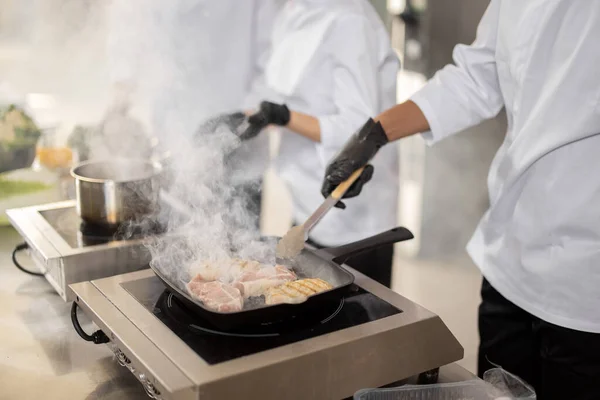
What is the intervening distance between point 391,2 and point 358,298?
323 centimetres

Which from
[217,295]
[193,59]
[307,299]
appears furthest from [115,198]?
[193,59]

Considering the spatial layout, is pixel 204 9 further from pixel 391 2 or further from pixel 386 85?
pixel 391 2

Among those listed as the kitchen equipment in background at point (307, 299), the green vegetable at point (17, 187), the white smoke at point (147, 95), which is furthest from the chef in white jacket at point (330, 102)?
the kitchen equipment in background at point (307, 299)

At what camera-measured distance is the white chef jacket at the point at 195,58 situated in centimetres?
245

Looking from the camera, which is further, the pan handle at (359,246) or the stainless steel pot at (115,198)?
the stainless steel pot at (115,198)

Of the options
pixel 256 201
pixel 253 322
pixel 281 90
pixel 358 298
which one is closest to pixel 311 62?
pixel 281 90

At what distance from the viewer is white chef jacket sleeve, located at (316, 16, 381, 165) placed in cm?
201

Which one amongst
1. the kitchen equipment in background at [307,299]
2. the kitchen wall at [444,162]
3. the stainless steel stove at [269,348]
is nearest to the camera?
the stainless steel stove at [269,348]

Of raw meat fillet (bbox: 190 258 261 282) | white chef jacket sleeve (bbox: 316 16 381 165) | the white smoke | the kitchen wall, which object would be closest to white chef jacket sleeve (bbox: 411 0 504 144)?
white chef jacket sleeve (bbox: 316 16 381 165)

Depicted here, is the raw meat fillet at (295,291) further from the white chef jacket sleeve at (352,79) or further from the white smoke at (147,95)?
the white chef jacket sleeve at (352,79)

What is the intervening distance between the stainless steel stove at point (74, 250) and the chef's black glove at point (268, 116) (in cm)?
67

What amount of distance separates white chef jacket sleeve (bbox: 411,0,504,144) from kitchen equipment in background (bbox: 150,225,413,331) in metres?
0.47

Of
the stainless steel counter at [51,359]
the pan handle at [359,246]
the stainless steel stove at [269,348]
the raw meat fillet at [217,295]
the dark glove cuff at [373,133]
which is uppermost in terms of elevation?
the dark glove cuff at [373,133]

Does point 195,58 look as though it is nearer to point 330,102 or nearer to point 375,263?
point 330,102
